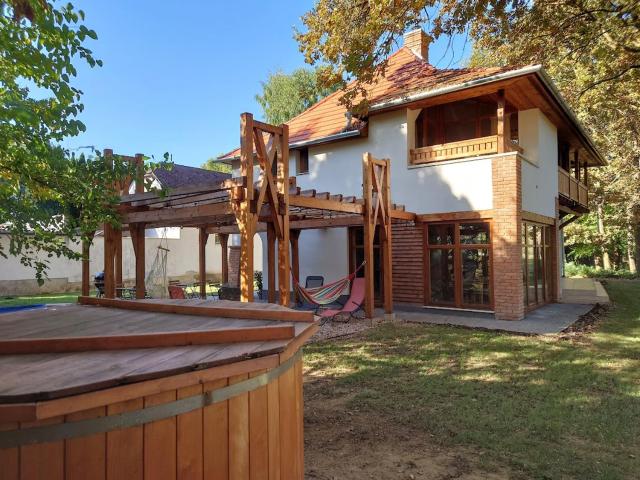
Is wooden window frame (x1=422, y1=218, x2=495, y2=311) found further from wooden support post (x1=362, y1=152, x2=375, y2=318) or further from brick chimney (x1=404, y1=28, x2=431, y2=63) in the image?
brick chimney (x1=404, y1=28, x2=431, y2=63)

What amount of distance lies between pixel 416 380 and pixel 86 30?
16.5ft

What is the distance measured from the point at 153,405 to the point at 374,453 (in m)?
2.51

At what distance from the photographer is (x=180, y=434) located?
5.68 ft

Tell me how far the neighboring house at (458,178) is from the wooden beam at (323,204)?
3046 millimetres

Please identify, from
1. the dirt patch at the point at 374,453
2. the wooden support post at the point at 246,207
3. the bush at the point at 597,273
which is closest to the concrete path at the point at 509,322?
the wooden support post at the point at 246,207

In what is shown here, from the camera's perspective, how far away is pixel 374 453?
365cm

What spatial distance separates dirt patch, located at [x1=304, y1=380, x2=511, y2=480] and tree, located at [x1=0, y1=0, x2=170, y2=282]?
3.11 meters

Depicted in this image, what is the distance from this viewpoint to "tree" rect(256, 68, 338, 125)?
96.0 ft

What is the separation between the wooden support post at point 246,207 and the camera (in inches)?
276

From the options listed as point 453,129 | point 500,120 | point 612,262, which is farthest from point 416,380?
point 612,262

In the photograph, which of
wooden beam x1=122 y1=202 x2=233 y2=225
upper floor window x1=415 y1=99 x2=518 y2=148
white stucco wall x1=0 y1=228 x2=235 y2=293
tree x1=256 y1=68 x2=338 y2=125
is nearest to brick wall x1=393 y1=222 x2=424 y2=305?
upper floor window x1=415 y1=99 x2=518 y2=148

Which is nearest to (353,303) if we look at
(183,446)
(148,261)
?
(183,446)

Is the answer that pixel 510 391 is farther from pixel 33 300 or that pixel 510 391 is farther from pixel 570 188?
pixel 33 300

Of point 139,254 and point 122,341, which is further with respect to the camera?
point 139,254
